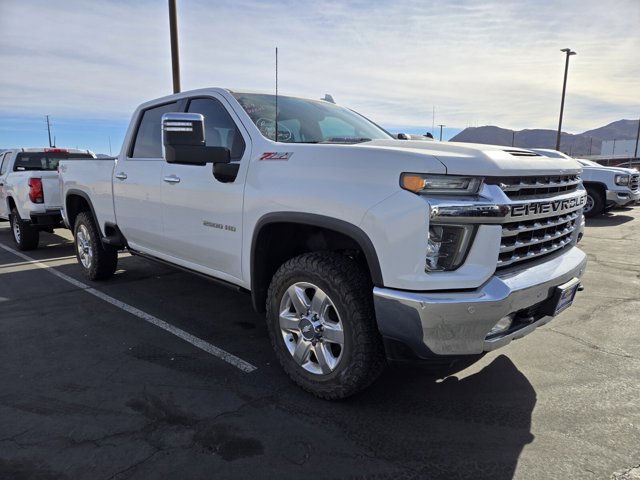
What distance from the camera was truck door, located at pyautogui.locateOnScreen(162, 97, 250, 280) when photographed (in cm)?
346

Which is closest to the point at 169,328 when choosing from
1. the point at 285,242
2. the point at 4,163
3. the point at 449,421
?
the point at 285,242

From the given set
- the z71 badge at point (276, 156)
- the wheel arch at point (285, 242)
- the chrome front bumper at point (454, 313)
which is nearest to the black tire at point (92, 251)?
the wheel arch at point (285, 242)

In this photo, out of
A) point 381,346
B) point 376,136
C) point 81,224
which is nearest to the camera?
point 381,346

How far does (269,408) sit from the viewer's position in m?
Result: 2.96

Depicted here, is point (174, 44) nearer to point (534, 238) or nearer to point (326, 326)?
point (326, 326)

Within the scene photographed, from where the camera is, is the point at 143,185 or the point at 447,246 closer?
the point at 447,246

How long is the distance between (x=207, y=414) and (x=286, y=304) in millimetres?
836

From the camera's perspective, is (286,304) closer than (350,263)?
No

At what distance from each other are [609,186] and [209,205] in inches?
456

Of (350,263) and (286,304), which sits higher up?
(350,263)

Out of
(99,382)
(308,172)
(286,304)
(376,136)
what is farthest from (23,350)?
(376,136)

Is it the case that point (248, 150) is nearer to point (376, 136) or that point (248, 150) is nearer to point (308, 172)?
point (308, 172)

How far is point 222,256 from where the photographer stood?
3.66 metres

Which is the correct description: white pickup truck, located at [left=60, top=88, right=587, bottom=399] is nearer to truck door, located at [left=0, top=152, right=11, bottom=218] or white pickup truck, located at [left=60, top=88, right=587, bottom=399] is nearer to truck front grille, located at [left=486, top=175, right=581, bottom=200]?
truck front grille, located at [left=486, top=175, right=581, bottom=200]
